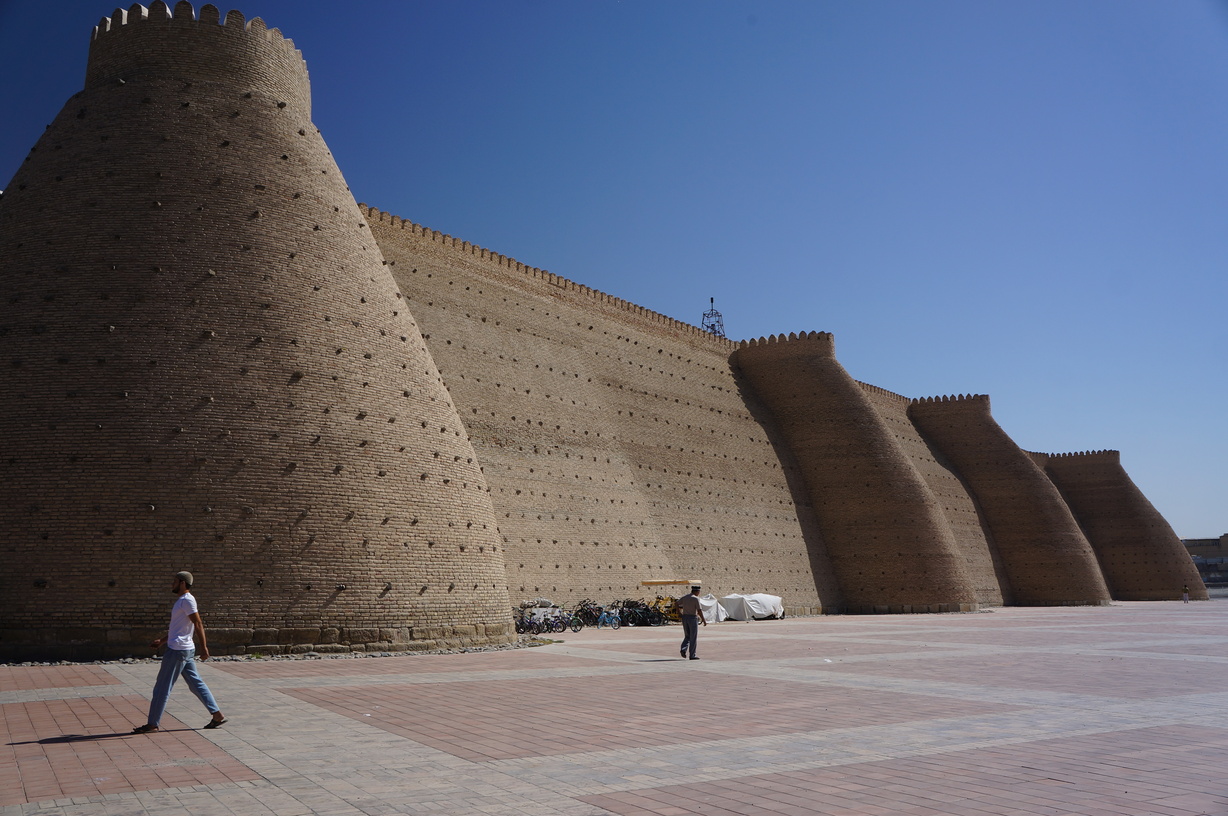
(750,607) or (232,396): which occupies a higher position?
(232,396)

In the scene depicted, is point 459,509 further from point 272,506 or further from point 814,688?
point 814,688

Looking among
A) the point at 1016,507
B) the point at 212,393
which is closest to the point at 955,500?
the point at 1016,507

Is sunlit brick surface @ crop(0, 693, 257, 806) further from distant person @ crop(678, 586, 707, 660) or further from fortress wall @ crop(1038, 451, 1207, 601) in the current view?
fortress wall @ crop(1038, 451, 1207, 601)

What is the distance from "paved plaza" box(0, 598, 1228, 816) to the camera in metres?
4.83

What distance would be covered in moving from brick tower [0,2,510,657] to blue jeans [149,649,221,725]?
18.3ft

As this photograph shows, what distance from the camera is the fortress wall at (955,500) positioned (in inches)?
1617

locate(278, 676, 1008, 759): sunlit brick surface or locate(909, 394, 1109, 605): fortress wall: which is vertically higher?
locate(909, 394, 1109, 605): fortress wall

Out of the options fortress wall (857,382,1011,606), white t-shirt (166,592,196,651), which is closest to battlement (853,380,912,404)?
fortress wall (857,382,1011,606)

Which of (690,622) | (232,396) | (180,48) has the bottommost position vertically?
(690,622)

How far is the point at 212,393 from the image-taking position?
13109 mm

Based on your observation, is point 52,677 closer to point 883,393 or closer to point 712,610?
point 712,610

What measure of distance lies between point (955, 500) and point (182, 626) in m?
40.4

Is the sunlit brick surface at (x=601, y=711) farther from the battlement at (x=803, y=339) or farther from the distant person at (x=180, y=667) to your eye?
the battlement at (x=803, y=339)

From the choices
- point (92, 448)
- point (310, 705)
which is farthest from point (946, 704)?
point (92, 448)
